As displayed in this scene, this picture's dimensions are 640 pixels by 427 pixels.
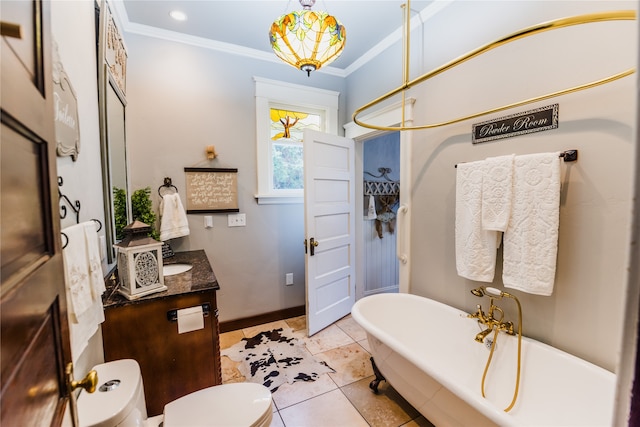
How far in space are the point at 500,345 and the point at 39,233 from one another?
2085mm

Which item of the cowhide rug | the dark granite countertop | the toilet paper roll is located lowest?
the cowhide rug

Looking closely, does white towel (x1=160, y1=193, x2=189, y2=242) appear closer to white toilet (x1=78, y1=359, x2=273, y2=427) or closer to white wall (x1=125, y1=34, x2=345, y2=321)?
white wall (x1=125, y1=34, x2=345, y2=321)

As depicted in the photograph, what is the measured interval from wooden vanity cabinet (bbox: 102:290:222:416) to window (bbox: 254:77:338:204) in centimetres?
151

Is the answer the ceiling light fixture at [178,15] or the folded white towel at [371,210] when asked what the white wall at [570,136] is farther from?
the ceiling light fixture at [178,15]

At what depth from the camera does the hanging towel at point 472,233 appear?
5.63 ft

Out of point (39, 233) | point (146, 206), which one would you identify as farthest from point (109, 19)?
point (39, 233)

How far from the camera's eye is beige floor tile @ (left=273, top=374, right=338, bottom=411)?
6.09ft

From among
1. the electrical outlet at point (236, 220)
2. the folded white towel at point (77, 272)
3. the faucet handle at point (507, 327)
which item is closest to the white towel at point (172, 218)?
the electrical outlet at point (236, 220)

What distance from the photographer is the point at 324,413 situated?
1.75 m

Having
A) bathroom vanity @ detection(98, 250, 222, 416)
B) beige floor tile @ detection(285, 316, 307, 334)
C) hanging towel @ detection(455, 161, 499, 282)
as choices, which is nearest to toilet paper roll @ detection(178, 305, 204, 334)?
bathroom vanity @ detection(98, 250, 222, 416)

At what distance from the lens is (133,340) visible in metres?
1.42

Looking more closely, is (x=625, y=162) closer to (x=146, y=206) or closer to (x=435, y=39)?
(x=435, y=39)

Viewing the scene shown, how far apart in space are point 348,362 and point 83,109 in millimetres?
2366

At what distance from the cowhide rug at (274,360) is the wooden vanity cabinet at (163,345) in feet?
2.02
